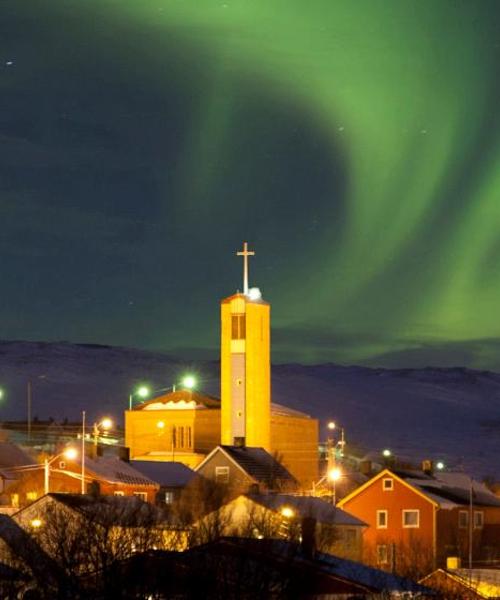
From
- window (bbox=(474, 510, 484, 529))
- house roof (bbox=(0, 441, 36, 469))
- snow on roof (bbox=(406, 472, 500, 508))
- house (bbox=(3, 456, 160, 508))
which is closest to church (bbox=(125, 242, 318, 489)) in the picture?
house roof (bbox=(0, 441, 36, 469))

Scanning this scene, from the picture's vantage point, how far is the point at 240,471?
298 feet

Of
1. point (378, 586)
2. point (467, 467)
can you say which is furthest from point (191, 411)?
point (378, 586)

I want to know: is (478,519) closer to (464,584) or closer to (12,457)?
(12,457)

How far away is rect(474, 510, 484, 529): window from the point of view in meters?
→ 83.6

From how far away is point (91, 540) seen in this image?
4228cm

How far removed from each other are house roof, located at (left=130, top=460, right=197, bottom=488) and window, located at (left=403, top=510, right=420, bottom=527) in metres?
12.4

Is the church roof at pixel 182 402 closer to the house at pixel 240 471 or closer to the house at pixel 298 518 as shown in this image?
the house at pixel 240 471

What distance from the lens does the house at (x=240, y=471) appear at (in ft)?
294

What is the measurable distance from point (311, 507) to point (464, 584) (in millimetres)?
19540

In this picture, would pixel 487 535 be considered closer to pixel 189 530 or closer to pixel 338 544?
pixel 338 544

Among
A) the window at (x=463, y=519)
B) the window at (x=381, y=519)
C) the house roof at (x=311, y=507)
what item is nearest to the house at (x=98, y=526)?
the house roof at (x=311, y=507)

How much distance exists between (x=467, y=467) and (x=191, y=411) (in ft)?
136

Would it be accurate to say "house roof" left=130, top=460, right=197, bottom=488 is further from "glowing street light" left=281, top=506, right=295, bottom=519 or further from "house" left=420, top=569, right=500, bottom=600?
"house" left=420, top=569, right=500, bottom=600

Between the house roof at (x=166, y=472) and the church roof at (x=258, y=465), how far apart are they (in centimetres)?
238
